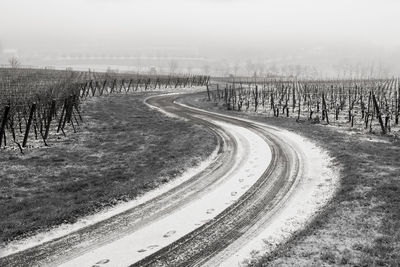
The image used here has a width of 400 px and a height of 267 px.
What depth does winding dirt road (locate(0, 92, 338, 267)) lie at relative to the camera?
8664 mm

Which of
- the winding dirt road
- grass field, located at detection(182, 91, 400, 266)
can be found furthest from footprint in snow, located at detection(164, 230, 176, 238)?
grass field, located at detection(182, 91, 400, 266)

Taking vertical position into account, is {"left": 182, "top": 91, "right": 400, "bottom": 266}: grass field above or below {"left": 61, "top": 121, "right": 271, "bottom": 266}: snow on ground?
above

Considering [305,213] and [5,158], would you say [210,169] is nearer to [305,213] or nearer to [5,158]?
[305,213]

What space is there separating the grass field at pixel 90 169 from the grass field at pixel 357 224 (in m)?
6.22

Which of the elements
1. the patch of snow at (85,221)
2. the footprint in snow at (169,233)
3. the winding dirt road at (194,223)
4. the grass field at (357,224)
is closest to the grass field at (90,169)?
the patch of snow at (85,221)

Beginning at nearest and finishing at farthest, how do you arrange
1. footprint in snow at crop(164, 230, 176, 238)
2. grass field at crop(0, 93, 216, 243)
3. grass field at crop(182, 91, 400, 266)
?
grass field at crop(182, 91, 400, 266) → footprint in snow at crop(164, 230, 176, 238) → grass field at crop(0, 93, 216, 243)

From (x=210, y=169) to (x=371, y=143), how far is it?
10386 mm

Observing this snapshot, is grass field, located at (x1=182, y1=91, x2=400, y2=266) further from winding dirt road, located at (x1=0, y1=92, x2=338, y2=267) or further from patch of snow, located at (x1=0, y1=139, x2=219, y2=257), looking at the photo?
patch of snow, located at (x1=0, y1=139, x2=219, y2=257)

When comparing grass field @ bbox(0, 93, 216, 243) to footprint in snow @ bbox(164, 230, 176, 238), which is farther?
grass field @ bbox(0, 93, 216, 243)

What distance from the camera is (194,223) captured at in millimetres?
10719

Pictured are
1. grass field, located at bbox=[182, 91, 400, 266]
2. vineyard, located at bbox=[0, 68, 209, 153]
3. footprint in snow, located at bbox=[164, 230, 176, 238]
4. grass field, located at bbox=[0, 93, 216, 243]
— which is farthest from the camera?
vineyard, located at bbox=[0, 68, 209, 153]

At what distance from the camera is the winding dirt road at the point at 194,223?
8.66 metres

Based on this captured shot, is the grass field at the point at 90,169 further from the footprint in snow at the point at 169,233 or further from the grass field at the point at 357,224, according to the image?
the grass field at the point at 357,224

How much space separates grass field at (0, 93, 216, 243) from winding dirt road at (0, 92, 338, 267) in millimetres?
1247
